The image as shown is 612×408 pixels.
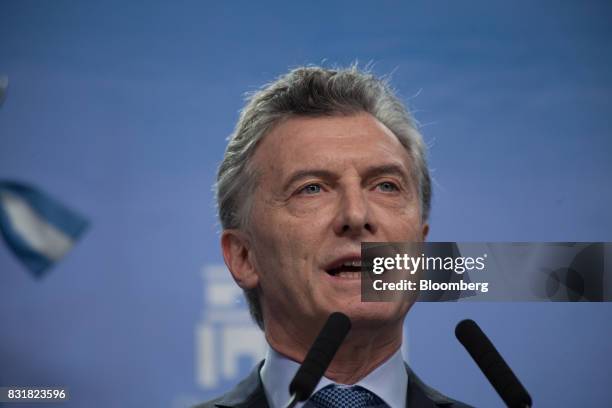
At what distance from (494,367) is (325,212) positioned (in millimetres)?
574

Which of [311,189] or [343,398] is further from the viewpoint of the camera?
[311,189]

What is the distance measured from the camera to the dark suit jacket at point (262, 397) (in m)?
1.75

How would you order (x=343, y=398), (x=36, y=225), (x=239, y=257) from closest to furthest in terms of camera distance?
1. (x=343, y=398)
2. (x=239, y=257)
3. (x=36, y=225)

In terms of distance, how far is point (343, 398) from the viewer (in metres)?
1.65

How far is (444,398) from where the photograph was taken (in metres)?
1.81

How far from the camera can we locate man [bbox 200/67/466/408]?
1.70 meters

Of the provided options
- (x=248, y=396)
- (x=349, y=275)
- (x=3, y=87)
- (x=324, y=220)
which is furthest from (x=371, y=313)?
(x=3, y=87)

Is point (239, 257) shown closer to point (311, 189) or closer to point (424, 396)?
point (311, 189)

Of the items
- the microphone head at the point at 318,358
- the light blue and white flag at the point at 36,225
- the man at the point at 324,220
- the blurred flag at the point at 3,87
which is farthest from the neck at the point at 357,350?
the blurred flag at the point at 3,87

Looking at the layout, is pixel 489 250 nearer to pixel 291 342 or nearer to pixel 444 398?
pixel 444 398

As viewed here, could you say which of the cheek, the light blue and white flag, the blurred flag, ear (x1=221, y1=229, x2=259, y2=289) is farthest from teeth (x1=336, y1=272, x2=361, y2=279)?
the blurred flag

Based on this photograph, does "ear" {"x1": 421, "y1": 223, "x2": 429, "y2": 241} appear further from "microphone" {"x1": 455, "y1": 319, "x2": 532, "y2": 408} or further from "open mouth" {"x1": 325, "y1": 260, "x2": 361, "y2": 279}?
"microphone" {"x1": 455, "y1": 319, "x2": 532, "y2": 408}

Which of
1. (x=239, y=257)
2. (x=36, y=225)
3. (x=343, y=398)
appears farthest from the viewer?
(x=36, y=225)

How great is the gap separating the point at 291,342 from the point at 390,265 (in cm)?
25
